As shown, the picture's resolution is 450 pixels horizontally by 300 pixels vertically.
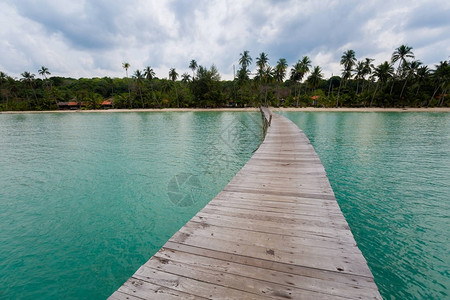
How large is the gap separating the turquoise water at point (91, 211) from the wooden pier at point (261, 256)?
253cm

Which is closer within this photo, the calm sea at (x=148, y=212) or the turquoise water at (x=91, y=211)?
the calm sea at (x=148, y=212)

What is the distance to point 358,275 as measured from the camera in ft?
7.72

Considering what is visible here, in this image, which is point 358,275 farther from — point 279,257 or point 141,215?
point 141,215

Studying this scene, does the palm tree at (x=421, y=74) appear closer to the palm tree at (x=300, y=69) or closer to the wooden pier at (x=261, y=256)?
the palm tree at (x=300, y=69)

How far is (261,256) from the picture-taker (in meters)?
2.74

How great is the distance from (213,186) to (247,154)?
5.45 m

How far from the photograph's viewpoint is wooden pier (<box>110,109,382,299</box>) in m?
2.17

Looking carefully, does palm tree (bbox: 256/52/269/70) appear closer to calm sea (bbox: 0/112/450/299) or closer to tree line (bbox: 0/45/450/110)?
tree line (bbox: 0/45/450/110)

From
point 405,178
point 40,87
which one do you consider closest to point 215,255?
point 405,178

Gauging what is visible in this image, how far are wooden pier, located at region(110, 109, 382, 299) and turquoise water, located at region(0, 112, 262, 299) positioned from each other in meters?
2.53

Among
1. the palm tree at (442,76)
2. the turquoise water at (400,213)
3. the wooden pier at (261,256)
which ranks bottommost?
the turquoise water at (400,213)

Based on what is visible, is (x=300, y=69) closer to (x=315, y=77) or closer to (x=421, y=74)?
(x=315, y=77)

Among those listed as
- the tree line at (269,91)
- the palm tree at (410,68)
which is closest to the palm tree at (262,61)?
the tree line at (269,91)

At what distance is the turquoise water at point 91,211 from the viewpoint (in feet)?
14.5
